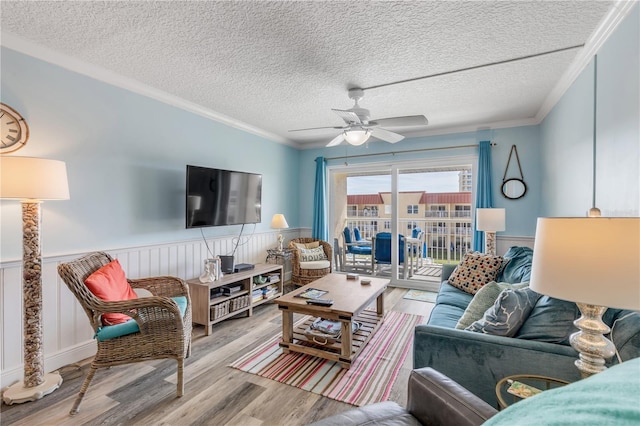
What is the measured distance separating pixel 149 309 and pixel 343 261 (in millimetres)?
4078

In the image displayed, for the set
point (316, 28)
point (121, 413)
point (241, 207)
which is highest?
point (316, 28)

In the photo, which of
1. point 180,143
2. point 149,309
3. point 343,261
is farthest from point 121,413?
point 343,261

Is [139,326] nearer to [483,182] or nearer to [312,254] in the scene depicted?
[312,254]

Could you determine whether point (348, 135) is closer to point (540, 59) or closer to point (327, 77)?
point (327, 77)

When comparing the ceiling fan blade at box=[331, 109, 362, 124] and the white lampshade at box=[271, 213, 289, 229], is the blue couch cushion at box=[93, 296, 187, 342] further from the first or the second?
the white lampshade at box=[271, 213, 289, 229]

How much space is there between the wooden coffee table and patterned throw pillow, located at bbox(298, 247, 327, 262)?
1.39 m

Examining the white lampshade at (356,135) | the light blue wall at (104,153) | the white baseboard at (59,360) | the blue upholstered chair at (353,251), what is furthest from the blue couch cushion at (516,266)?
the white baseboard at (59,360)

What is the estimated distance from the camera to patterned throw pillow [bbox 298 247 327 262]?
4.52 metres

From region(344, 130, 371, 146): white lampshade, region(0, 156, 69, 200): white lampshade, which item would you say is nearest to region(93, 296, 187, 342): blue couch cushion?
region(0, 156, 69, 200): white lampshade

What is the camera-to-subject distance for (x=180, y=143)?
3.28 meters

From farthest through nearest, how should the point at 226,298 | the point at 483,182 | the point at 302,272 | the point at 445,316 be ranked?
the point at 302,272 → the point at 483,182 → the point at 226,298 → the point at 445,316

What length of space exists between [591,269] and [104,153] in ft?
11.0

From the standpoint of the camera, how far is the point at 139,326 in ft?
6.13

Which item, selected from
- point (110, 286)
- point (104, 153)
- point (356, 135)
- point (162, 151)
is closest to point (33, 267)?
point (110, 286)
